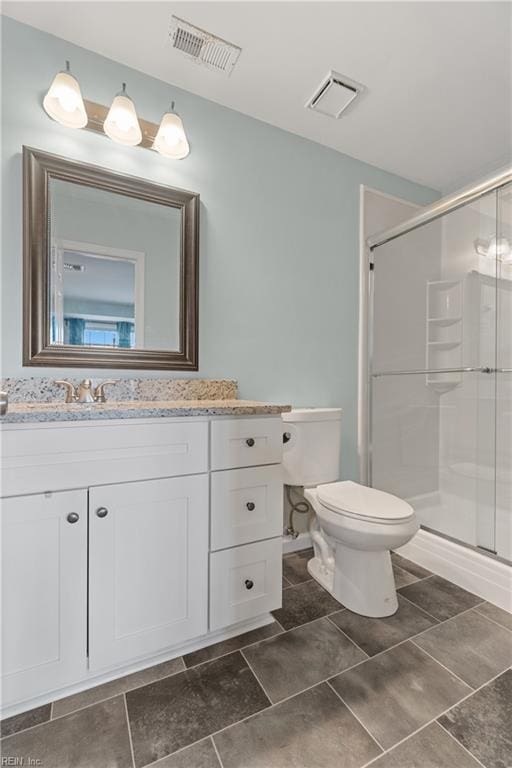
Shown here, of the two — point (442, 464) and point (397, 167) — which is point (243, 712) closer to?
point (442, 464)

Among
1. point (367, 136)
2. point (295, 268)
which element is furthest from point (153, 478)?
point (367, 136)

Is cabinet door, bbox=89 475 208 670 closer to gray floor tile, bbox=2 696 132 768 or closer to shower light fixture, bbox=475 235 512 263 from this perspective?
gray floor tile, bbox=2 696 132 768

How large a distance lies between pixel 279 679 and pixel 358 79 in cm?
245

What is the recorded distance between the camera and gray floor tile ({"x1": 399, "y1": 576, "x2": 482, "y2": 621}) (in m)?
1.53

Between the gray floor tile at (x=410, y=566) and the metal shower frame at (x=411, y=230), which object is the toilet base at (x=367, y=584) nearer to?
the gray floor tile at (x=410, y=566)

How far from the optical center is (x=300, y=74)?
161 centimetres

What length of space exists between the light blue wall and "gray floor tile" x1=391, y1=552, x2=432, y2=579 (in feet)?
1.72

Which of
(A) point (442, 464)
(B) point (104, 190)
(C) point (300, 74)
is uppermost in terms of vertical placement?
(C) point (300, 74)

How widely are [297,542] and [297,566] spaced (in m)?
0.17

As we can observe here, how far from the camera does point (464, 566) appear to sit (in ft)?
5.61

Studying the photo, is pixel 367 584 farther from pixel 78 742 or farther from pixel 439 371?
pixel 439 371

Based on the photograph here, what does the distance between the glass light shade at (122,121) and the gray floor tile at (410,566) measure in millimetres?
2433

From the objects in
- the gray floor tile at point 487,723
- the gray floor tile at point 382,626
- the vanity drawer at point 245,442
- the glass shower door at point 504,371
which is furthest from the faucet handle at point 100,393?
the glass shower door at point 504,371

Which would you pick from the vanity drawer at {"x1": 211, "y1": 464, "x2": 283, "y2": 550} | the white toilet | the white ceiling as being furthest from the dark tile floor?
the white ceiling
